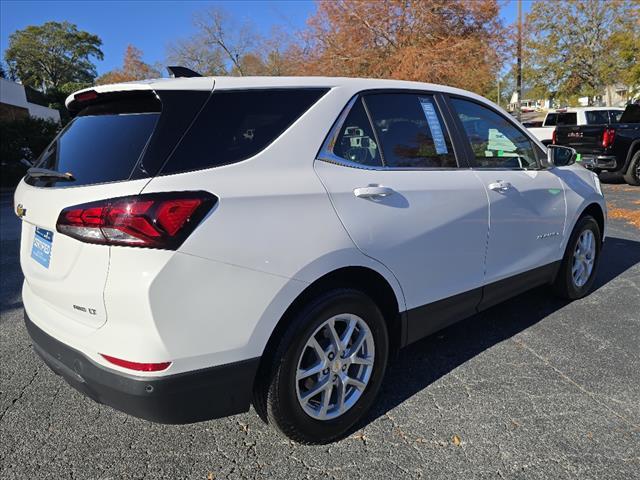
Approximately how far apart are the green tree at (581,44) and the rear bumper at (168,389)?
3077 cm

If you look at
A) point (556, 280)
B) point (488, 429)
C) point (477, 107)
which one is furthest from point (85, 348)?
point (556, 280)

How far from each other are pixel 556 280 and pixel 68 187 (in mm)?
3779

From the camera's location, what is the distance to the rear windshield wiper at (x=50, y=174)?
7.23 ft

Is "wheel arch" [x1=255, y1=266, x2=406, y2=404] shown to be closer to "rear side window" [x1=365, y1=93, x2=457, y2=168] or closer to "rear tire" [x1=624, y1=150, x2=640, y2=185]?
"rear side window" [x1=365, y1=93, x2=457, y2=168]

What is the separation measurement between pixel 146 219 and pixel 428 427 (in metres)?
1.76

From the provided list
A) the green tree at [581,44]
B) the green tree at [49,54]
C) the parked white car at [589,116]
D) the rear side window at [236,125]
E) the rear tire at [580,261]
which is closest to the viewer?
the rear side window at [236,125]

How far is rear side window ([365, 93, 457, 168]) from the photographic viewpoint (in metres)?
2.77

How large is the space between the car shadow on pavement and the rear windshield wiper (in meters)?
1.86

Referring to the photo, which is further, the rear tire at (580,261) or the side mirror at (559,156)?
the rear tire at (580,261)

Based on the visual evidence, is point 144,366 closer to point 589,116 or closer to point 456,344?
point 456,344

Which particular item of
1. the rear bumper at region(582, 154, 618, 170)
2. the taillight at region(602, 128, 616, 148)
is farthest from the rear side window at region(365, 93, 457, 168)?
the taillight at region(602, 128, 616, 148)

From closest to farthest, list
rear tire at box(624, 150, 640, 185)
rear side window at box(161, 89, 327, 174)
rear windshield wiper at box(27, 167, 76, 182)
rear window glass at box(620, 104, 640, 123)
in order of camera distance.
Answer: rear side window at box(161, 89, 327, 174)
rear windshield wiper at box(27, 167, 76, 182)
rear tire at box(624, 150, 640, 185)
rear window glass at box(620, 104, 640, 123)

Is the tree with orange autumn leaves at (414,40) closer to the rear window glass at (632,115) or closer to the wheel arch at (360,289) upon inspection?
the rear window glass at (632,115)

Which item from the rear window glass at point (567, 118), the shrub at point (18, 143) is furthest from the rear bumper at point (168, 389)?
the rear window glass at point (567, 118)
